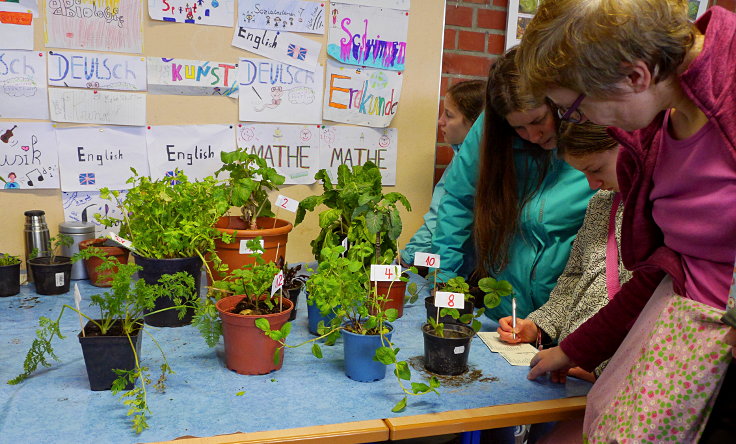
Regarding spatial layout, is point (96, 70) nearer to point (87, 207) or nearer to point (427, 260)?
point (87, 207)

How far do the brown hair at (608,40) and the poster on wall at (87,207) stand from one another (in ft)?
6.10

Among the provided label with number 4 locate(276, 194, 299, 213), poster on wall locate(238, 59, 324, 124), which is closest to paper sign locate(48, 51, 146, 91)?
poster on wall locate(238, 59, 324, 124)

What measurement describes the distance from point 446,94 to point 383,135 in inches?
13.0

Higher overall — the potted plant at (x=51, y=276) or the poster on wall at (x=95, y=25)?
the poster on wall at (x=95, y=25)

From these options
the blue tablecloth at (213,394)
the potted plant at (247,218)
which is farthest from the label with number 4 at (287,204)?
the blue tablecloth at (213,394)

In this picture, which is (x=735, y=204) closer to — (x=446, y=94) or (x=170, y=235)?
(x=170, y=235)

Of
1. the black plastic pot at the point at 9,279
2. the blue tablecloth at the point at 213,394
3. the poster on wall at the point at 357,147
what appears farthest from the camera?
the poster on wall at the point at 357,147

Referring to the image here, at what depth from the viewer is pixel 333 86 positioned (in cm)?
246

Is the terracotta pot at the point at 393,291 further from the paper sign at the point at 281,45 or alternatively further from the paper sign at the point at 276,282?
the paper sign at the point at 281,45

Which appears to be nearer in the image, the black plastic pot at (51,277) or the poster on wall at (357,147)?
the black plastic pot at (51,277)

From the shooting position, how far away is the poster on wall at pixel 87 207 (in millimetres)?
2219

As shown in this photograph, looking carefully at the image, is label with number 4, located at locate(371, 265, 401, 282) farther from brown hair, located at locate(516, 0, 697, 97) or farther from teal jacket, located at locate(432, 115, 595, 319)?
brown hair, located at locate(516, 0, 697, 97)

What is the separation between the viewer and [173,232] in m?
1.58

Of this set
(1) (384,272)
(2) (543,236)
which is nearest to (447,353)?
(1) (384,272)
